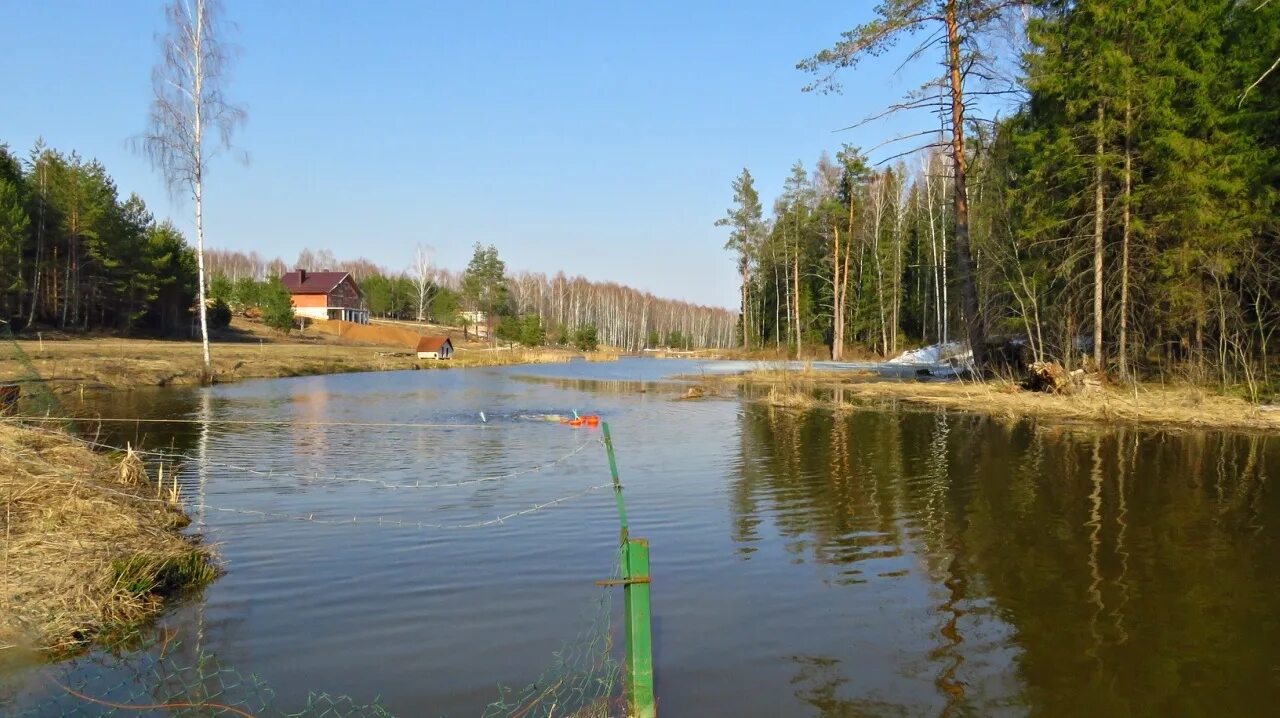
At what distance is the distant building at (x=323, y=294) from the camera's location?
89062mm

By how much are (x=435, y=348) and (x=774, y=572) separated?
57926mm

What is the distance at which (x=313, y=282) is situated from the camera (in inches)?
3600

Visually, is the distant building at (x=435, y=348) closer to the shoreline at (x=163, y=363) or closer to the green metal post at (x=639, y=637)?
the shoreline at (x=163, y=363)

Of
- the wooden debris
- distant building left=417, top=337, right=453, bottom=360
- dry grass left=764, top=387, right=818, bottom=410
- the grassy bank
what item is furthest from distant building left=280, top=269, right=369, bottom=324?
the wooden debris

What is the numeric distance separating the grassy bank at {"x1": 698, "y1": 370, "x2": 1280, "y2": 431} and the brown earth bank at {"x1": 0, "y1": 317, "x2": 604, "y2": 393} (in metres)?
20.5

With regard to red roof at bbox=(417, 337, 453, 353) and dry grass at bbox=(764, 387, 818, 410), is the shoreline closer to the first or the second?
red roof at bbox=(417, 337, 453, 353)

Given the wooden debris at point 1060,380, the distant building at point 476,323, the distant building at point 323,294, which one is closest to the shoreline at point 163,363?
the wooden debris at point 1060,380

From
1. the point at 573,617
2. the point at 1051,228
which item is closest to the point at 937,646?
the point at 573,617

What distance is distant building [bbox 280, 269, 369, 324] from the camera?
→ 292 feet

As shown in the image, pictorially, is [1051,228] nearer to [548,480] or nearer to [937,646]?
[548,480]

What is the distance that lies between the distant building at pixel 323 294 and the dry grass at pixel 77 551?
83064mm

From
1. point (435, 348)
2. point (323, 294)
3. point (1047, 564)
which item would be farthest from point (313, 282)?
point (1047, 564)

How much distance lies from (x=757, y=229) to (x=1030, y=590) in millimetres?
62490

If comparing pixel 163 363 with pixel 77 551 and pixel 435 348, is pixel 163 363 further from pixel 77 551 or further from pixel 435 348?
pixel 435 348
